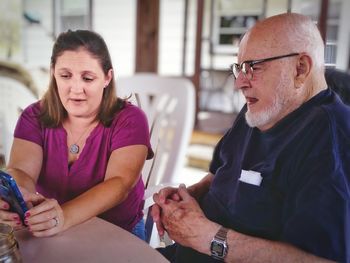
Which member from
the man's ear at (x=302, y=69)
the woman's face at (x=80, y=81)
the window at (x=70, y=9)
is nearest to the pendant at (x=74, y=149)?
the woman's face at (x=80, y=81)

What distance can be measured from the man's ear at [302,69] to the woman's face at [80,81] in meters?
0.65

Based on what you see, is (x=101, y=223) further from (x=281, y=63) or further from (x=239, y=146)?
(x=281, y=63)

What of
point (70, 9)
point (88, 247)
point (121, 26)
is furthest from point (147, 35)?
point (88, 247)

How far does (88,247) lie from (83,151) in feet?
1.67

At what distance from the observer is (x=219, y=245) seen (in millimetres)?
962

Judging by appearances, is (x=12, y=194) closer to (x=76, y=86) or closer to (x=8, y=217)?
(x=8, y=217)

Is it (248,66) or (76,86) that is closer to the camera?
(248,66)

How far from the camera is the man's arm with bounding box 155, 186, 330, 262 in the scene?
88 centimetres

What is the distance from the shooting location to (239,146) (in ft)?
4.09

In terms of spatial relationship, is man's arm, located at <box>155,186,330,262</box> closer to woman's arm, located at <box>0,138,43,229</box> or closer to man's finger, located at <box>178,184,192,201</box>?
man's finger, located at <box>178,184,192,201</box>

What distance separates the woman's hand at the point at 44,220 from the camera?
0.90 metres

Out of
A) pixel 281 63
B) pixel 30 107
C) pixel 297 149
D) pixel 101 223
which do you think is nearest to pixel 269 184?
pixel 297 149

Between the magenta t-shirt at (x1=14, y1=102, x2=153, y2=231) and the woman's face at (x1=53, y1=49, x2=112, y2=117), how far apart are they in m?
0.09

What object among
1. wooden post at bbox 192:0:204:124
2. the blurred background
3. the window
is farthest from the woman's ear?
wooden post at bbox 192:0:204:124
